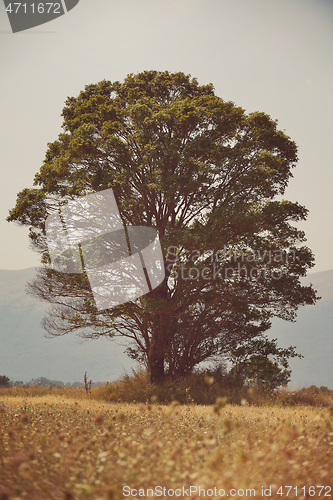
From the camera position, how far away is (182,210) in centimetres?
1333

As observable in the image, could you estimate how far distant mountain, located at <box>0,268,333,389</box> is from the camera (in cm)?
14075

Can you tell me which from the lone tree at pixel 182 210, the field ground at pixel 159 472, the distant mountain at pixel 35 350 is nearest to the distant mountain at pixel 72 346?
the distant mountain at pixel 35 350

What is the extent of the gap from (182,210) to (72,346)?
7216 inches

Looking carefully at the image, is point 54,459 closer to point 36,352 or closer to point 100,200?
point 100,200

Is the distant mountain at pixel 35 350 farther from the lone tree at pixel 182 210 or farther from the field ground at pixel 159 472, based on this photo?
the field ground at pixel 159 472

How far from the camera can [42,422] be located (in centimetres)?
495

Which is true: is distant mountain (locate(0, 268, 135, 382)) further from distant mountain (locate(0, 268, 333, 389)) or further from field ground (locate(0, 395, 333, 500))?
field ground (locate(0, 395, 333, 500))

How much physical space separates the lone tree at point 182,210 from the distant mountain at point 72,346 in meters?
123

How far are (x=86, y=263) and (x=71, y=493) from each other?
10.4m

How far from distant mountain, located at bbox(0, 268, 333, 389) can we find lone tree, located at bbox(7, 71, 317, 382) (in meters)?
123

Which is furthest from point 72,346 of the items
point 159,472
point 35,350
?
point 159,472

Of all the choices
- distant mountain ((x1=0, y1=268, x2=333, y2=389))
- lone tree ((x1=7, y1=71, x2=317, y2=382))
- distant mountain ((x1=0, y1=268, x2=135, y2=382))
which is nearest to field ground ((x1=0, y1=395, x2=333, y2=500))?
lone tree ((x1=7, y1=71, x2=317, y2=382))

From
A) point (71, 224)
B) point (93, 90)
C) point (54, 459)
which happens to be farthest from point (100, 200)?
point (54, 459)

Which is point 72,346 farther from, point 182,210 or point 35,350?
point 182,210
